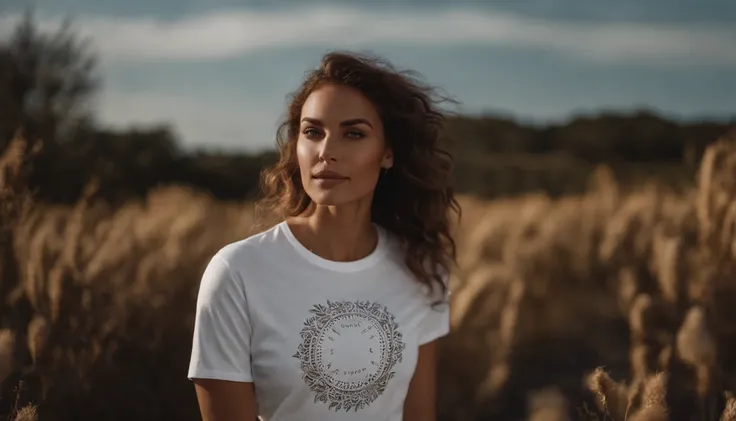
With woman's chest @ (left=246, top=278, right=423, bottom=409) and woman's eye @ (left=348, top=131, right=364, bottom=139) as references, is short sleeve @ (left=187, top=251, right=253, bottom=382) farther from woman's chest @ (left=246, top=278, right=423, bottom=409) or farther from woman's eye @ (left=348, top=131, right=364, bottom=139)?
woman's eye @ (left=348, top=131, right=364, bottom=139)

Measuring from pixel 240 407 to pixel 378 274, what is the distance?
436 millimetres

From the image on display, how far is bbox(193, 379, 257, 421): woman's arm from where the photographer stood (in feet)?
5.90

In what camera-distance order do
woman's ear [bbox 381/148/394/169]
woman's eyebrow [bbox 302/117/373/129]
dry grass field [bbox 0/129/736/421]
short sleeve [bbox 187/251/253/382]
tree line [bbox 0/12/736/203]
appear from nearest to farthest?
short sleeve [bbox 187/251/253/382]
woman's eyebrow [bbox 302/117/373/129]
woman's ear [bbox 381/148/394/169]
dry grass field [bbox 0/129/736/421]
tree line [bbox 0/12/736/203]

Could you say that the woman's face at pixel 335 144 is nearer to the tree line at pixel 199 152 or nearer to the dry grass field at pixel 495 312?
the dry grass field at pixel 495 312

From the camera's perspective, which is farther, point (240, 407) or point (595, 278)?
point (595, 278)

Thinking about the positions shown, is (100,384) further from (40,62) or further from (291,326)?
(40,62)

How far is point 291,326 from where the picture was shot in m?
1.85

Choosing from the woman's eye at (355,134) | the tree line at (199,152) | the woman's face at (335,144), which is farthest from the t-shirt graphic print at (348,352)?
the tree line at (199,152)

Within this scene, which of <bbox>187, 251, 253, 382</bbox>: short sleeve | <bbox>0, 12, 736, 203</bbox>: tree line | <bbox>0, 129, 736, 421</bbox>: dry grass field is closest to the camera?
<bbox>187, 251, 253, 382</bbox>: short sleeve

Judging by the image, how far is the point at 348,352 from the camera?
1.89m

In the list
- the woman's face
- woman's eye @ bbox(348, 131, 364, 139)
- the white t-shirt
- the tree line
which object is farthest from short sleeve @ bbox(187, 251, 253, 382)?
the tree line

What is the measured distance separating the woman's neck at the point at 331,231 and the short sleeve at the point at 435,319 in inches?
9.3

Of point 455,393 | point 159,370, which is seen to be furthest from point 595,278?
point 159,370

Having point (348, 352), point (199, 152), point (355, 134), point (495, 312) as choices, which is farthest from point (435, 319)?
point (199, 152)
